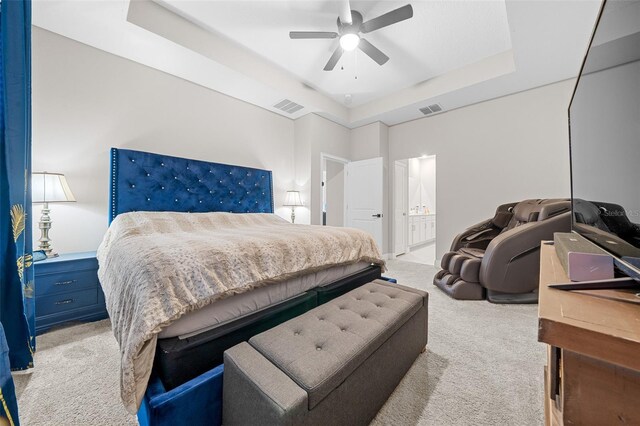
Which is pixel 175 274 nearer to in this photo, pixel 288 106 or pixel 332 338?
pixel 332 338

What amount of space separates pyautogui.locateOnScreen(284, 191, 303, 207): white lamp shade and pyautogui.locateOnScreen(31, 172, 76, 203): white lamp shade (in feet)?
8.71

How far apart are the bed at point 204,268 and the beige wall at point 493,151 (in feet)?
8.68

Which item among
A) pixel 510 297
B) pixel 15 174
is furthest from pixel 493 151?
pixel 15 174

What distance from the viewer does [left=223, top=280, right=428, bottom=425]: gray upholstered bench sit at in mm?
842

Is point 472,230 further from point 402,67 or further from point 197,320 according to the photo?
point 197,320

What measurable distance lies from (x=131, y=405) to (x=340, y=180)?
515 centimetres

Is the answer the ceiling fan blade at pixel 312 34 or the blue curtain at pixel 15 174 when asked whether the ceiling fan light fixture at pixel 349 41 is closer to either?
the ceiling fan blade at pixel 312 34

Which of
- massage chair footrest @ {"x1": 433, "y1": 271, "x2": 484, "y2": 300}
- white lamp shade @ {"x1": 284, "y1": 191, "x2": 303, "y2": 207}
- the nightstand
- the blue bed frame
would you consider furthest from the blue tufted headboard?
massage chair footrest @ {"x1": 433, "y1": 271, "x2": 484, "y2": 300}

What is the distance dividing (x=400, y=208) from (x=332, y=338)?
449 cm

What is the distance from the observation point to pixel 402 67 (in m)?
3.41

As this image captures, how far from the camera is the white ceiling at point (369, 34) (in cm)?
241

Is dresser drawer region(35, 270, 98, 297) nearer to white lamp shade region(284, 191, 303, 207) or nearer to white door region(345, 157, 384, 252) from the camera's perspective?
white lamp shade region(284, 191, 303, 207)

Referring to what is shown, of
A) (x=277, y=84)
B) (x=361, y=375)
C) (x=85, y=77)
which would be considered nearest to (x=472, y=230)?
(x=361, y=375)

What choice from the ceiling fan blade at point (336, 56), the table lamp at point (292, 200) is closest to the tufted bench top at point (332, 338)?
the ceiling fan blade at point (336, 56)
